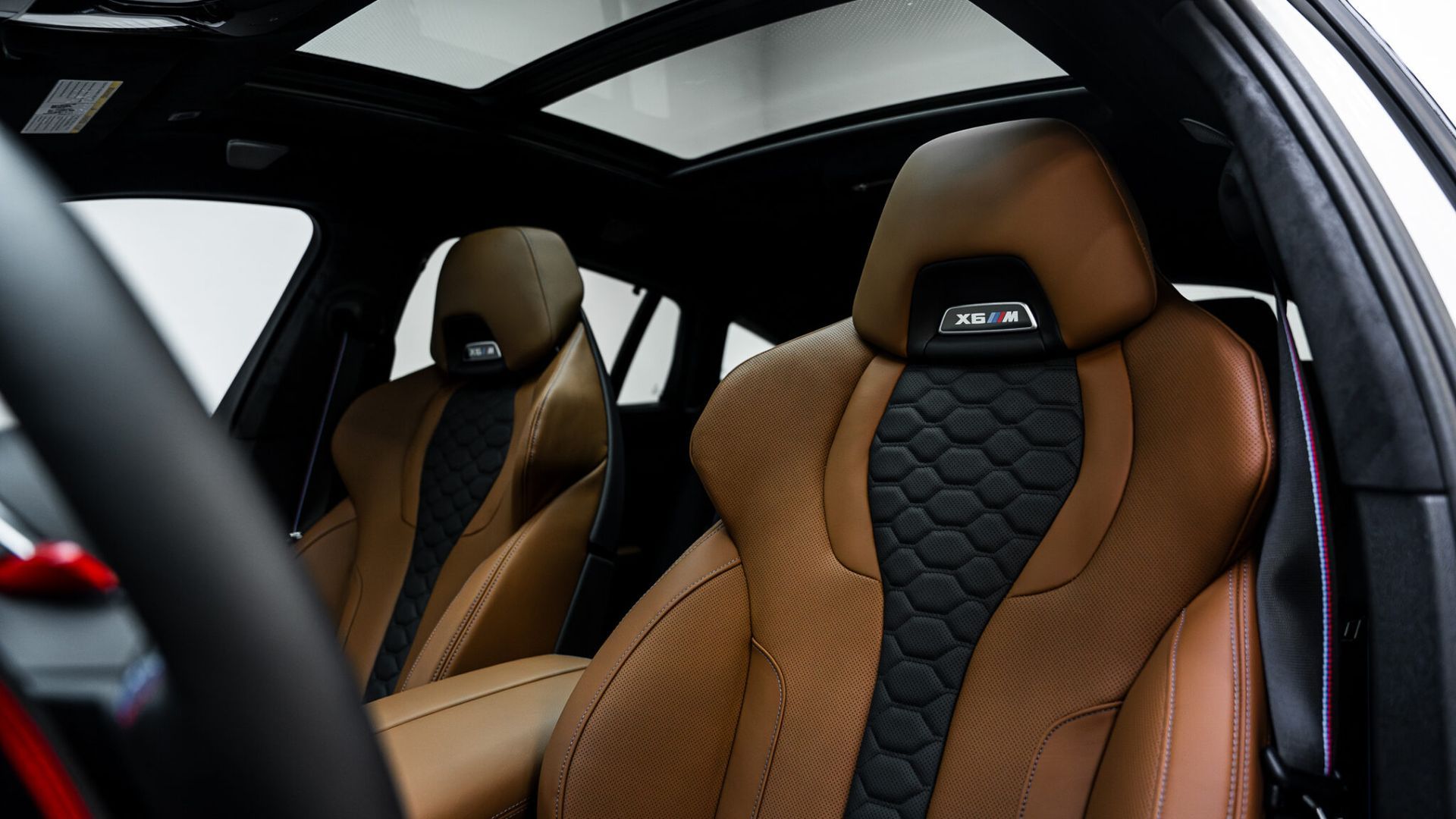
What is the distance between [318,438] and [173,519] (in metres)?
2.37

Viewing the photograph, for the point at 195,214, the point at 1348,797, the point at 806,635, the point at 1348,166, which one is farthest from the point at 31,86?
the point at 1348,797

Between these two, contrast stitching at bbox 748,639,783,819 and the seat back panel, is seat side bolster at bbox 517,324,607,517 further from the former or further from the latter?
the seat back panel

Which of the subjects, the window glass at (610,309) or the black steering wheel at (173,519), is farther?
the window glass at (610,309)

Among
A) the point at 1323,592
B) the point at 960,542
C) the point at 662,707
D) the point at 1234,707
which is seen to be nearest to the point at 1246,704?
the point at 1234,707

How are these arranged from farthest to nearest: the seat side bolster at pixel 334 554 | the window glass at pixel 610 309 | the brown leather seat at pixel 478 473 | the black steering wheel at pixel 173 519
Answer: the window glass at pixel 610 309, the seat side bolster at pixel 334 554, the brown leather seat at pixel 478 473, the black steering wheel at pixel 173 519

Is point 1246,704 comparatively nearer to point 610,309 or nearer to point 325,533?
point 325,533

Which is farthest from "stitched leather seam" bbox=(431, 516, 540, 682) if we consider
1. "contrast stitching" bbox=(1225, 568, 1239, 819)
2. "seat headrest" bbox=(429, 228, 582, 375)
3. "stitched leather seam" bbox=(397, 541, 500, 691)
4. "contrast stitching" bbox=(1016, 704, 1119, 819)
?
"contrast stitching" bbox=(1225, 568, 1239, 819)

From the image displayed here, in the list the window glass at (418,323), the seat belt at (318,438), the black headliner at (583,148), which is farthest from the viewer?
the window glass at (418,323)

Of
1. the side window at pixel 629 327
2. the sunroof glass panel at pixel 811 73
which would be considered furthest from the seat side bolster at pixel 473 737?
the side window at pixel 629 327

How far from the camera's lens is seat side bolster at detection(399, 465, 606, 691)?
158 centimetres

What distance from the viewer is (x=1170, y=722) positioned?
809 millimetres

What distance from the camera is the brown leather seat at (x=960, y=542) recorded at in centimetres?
91

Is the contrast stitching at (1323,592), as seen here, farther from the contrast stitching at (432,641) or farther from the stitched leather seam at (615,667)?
the contrast stitching at (432,641)

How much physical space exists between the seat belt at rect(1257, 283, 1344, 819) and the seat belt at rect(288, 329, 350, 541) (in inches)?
89.9
